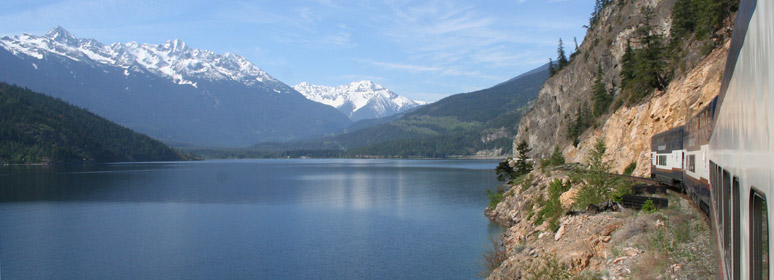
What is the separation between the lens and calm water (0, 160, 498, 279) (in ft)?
109

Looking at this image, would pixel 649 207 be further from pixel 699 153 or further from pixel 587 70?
pixel 587 70

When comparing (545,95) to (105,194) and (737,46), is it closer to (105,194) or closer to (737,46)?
(105,194)

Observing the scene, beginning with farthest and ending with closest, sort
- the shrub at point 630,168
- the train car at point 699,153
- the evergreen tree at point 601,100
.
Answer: the evergreen tree at point 601,100, the shrub at point 630,168, the train car at point 699,153

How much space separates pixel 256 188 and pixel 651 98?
73.4m

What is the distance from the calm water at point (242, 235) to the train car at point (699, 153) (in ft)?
44.8

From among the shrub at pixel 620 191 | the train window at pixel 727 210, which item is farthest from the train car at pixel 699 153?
the train window at pixel 727 210

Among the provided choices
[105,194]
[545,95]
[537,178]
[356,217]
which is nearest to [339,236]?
[356,217]

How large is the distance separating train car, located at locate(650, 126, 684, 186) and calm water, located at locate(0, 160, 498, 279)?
13.2 meters

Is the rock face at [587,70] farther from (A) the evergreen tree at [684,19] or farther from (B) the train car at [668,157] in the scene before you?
(B) the train car at [668,157]

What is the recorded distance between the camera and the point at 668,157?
102 ft

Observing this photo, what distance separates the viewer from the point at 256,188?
98.9m

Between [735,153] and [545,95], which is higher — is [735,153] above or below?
below

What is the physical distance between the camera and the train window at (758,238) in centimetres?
482

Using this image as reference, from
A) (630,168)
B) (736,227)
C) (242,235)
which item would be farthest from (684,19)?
(736,227)
